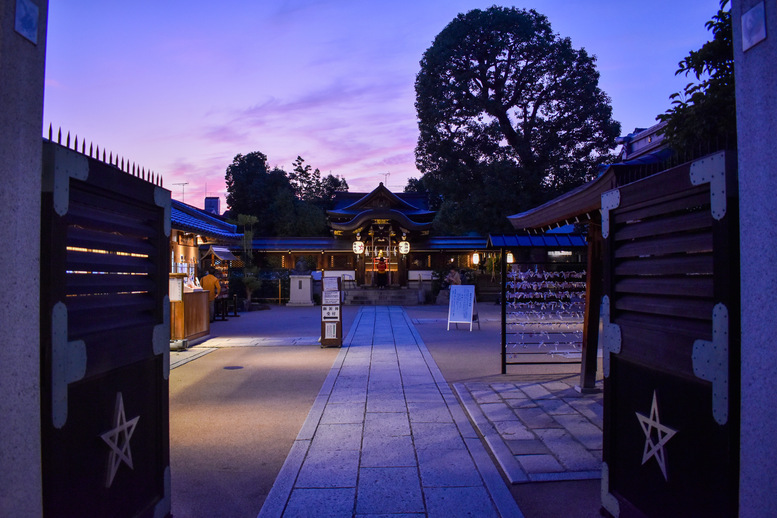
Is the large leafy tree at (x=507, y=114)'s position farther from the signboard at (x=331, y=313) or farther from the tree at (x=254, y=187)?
the tree at (x=254, y=187)

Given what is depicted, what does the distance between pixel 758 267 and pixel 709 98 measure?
2.75 meters

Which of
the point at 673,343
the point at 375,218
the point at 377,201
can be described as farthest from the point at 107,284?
the point at 377,201

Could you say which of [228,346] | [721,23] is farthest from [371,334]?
[721,23]

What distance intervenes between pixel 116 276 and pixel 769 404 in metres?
2.85

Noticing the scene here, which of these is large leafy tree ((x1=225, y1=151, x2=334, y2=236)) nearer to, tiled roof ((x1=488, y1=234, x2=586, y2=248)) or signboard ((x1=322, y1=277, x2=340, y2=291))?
signboard ((x1=322, y1=277, x2=340, y2=291))

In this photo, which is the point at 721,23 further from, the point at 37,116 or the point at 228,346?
the point at 228,346

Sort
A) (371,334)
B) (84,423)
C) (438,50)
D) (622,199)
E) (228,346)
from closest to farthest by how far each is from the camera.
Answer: (84,423) → (622,199) → (228,346) → (371,334) → (438,50)

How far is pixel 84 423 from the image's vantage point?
6.88 feet

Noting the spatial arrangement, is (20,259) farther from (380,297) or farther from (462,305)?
(380,297)

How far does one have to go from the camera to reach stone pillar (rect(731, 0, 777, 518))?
1797mm

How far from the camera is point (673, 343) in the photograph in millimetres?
2322

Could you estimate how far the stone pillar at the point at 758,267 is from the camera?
1.80 m

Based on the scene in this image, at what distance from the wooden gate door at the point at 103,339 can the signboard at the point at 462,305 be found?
10.0m

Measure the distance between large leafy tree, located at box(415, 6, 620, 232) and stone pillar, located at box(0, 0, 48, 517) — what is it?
18.7 metres
